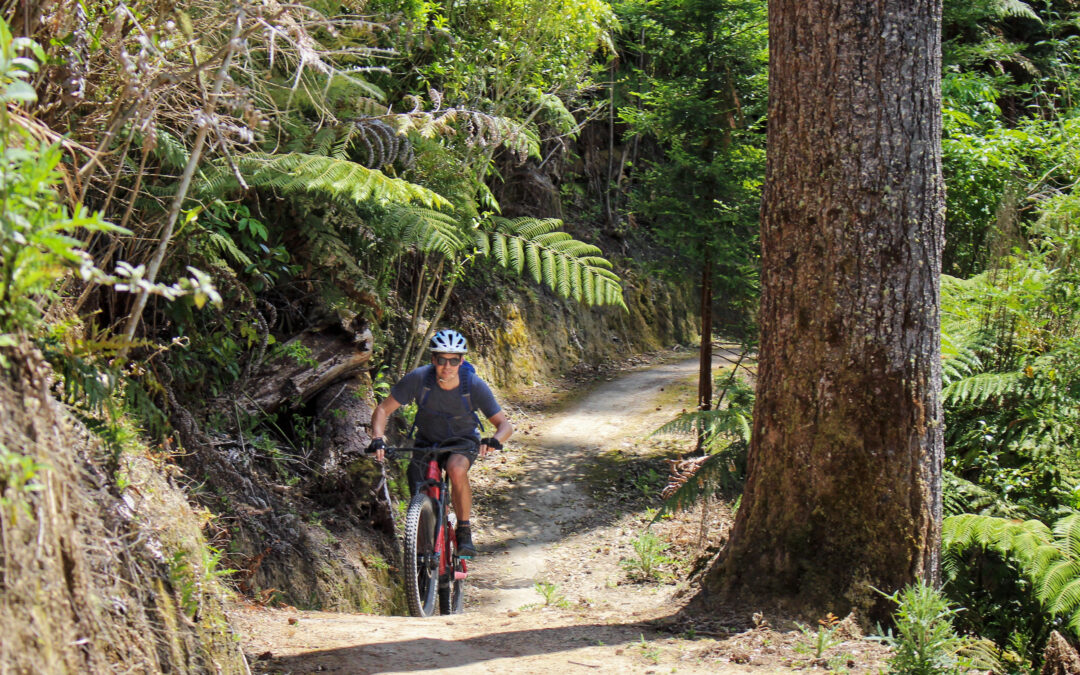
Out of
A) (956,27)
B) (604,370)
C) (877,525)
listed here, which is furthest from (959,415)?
(956,27)

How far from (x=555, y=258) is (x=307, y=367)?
9.63ft

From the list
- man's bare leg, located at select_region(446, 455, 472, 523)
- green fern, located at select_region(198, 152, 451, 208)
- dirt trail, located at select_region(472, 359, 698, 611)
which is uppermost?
green fern, located at select_region(198, 152, 451, 208)

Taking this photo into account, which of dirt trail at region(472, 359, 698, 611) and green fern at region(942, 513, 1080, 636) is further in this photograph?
dirt trail at region(472, 359, 698, 611)

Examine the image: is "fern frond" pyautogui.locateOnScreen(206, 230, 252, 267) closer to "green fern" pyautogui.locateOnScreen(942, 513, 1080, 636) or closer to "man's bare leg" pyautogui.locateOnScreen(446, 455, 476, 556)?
"man's bare leg" pyautogui.locateOnScreen(446, 455, 476, 556)

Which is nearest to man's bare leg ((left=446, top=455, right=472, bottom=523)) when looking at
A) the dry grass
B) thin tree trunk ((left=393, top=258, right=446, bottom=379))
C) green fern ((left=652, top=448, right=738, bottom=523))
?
green fern ((left=652, top=448, right=738, bottom=523))

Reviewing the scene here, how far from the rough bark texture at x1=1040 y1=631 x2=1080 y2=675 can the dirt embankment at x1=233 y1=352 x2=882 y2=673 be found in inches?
60.0

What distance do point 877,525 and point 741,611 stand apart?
0.92m

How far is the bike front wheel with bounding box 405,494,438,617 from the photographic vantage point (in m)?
6.09

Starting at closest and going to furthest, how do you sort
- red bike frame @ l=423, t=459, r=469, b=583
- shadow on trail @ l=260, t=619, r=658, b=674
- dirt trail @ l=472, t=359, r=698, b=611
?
shadow on trail @ l=260, t=619, r=658, b=674 < red bike frame @ l=423, t=459, r=469, b=583 < dirt trail @ l=472, t=359, r=698, b=611

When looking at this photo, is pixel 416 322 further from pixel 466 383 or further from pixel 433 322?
pixel 466 383

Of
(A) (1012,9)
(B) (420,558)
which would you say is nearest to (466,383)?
(B) (420,558)

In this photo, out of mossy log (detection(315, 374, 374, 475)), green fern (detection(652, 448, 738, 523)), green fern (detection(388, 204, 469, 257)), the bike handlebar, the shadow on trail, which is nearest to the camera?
the shadow on trail

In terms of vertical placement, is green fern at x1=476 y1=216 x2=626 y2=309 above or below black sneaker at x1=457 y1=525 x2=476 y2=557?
above

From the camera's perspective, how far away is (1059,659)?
500 centimetres
